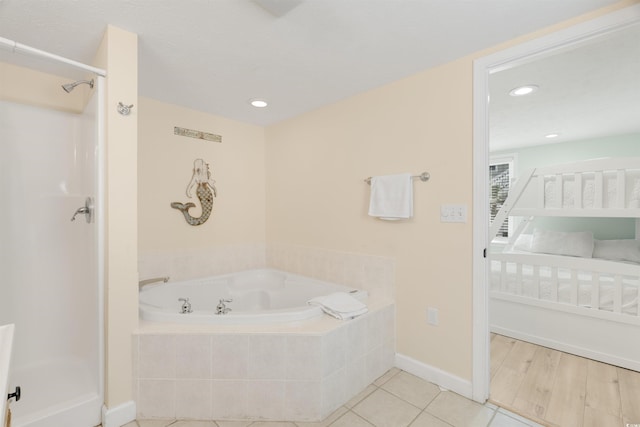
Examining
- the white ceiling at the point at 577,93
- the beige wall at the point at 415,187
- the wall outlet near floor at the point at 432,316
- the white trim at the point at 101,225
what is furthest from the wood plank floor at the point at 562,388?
the white trim at the point at 101,225

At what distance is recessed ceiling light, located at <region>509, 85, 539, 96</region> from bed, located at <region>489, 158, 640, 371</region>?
718mm

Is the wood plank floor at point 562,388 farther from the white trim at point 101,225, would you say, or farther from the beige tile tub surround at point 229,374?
the white trim at point 101,225

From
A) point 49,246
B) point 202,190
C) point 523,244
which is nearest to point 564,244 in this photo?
point 523,244

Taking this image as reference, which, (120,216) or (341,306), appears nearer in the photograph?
(120,216)

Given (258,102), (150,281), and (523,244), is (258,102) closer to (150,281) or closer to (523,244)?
(150,281)

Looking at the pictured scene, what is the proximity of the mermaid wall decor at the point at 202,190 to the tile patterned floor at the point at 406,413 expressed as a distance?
1.60m

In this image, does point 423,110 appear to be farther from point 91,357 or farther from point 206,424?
point 91,357

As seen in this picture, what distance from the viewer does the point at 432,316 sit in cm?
201

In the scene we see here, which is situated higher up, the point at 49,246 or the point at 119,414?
the point at 49,246

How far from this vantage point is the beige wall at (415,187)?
1866 millimetres

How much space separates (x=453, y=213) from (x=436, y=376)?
43.2 inches

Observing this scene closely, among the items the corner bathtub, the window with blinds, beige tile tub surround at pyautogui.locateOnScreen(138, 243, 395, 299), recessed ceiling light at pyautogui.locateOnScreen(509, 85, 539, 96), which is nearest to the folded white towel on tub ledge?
the corner bathtub

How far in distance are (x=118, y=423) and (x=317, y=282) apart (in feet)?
5.11

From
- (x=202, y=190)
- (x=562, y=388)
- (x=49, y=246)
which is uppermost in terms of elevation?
(x=202, y=190)
